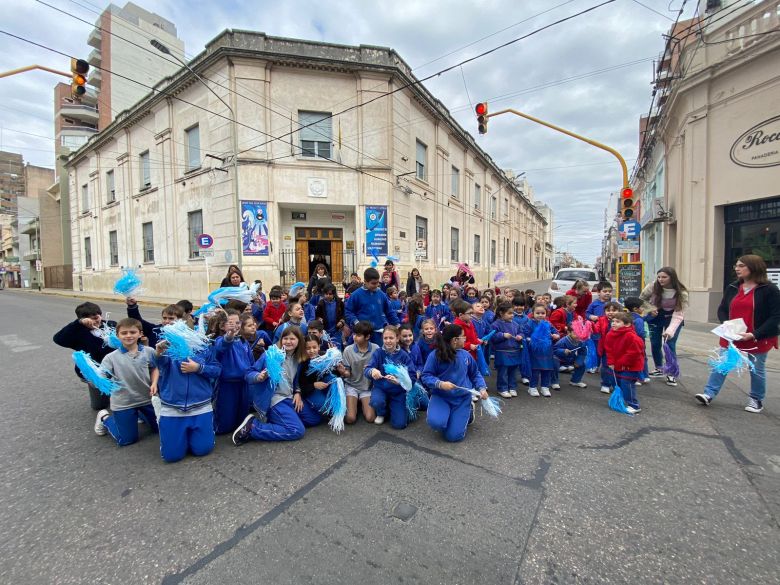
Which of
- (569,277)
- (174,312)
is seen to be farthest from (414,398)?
(569,277)

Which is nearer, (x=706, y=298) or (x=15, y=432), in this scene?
(x=15, y=432)

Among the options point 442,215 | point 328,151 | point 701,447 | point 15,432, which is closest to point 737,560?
point 701,447

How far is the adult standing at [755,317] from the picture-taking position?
4098mm

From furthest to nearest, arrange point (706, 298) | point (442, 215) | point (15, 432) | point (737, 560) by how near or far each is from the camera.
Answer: point (442, 215)
point (706, 298)
point (15, 432)
point (737, 560)

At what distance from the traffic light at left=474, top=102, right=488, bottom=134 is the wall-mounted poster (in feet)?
30.9

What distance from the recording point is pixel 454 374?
12.6 ft

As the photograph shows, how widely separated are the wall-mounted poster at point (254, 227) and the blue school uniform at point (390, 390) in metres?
12.7

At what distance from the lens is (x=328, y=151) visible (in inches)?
636

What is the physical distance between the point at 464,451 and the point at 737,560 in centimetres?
188

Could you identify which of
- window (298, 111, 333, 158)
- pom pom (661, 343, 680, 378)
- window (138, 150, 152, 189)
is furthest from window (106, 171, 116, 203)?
pom pom (661, 343, 680, 378)

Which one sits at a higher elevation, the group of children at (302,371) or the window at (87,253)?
the window at (87,253)

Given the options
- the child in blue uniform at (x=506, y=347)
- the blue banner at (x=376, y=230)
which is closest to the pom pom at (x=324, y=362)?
the child in blue uniform at (x=506, y=347)

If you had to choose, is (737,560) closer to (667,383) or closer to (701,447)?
(701,447)

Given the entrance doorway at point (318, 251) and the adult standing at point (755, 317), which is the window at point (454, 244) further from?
the adult standing at point (755, 317)
